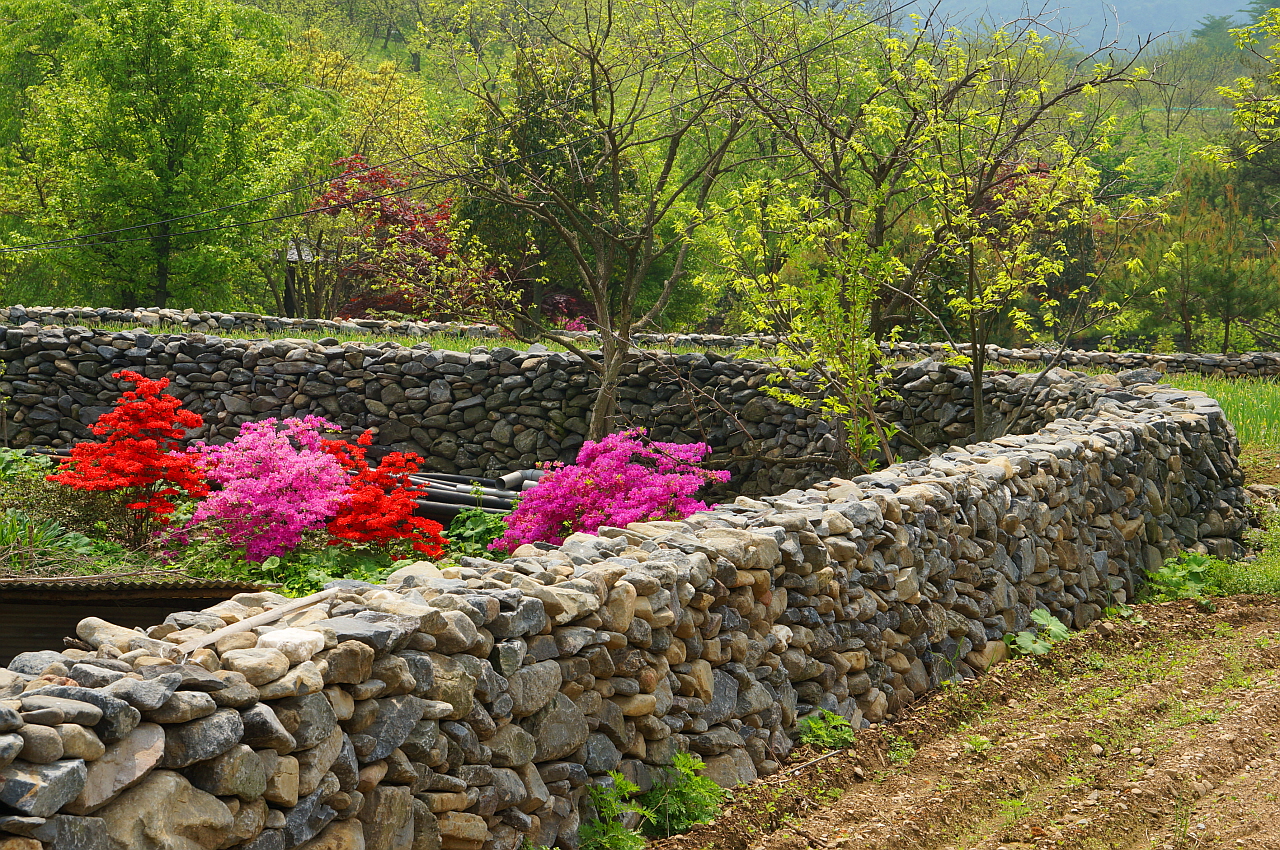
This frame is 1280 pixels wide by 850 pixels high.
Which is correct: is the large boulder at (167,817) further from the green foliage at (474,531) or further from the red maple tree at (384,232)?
the red maple tree at (384,232)

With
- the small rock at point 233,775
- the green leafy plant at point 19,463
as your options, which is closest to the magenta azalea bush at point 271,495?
the green leafy plant at point 19,463

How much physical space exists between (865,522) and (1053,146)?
5.02 m

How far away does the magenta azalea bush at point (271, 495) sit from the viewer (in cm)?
798

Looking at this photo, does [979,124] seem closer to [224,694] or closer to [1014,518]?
[1014,518]

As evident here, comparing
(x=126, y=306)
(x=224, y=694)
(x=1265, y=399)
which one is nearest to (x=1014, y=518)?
(x=224, y=694)

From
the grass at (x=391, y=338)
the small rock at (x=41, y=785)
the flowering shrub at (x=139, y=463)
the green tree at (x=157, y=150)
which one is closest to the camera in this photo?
the small rock at (x=41, y=785)

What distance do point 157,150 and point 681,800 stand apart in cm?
1940

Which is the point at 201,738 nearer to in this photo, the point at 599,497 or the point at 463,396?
the point at 599,497

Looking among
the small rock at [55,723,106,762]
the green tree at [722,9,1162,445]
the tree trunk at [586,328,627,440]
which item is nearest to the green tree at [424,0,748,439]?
the tree trunk at [586,328,627,440]

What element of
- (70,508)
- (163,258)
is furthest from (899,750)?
(163,258)

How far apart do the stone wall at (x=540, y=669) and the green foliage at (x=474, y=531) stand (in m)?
4.12

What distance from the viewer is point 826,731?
15.2 ft

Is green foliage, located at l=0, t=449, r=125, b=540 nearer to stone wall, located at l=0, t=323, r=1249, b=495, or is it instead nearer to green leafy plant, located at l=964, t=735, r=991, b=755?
stone wall, located at l=0, t=323, r=1249, b=495

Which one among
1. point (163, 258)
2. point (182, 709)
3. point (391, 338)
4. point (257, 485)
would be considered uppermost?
point (163, 258)
